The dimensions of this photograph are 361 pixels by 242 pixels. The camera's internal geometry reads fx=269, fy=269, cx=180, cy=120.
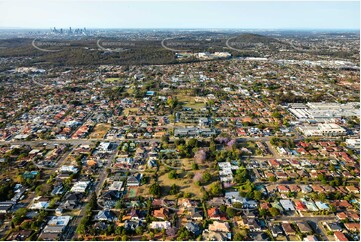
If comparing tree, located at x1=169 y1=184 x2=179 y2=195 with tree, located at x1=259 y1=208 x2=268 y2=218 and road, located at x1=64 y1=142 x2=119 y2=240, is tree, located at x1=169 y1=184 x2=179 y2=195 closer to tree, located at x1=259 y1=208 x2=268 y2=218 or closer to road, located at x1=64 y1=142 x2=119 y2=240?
road, located at x1=64 y1=142 x2=119 y2=240

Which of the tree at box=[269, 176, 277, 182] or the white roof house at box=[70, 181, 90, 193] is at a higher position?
the tree at box=[269, 176, 277, 182]

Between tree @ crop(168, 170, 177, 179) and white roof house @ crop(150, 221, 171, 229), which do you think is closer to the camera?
white roof house @ crop(150, 221, 171, 229)

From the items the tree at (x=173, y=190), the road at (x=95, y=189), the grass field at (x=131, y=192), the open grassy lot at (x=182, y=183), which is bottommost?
the road at (x=95, y=189)

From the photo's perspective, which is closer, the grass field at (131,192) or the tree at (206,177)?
the grass field at (131,192)

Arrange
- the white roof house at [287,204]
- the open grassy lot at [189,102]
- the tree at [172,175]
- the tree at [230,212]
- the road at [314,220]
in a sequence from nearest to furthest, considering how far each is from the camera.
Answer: the road at [314,220] → the tree at [230,212] → the white roof house at [287,204] → the tree at [172,175] → the open grassy lot at [189,102]

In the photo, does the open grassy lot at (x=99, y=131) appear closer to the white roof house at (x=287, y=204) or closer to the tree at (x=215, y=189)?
the tree at (x=215, y=189)

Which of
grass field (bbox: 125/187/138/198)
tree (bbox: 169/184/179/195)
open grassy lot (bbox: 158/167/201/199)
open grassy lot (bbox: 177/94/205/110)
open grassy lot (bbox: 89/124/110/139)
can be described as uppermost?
open grassy lot (bbox: 177/94/205/110)

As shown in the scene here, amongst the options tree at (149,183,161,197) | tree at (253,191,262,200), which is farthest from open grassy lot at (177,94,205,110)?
tree at (253,191,262,200)

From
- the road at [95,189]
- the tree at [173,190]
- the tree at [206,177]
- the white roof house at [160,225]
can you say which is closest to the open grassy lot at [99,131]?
the road at [95,189]

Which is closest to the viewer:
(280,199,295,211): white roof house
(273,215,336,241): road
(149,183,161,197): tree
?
(273,215,336,241): road

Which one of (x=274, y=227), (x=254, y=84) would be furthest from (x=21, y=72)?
(x=274, y=227)
